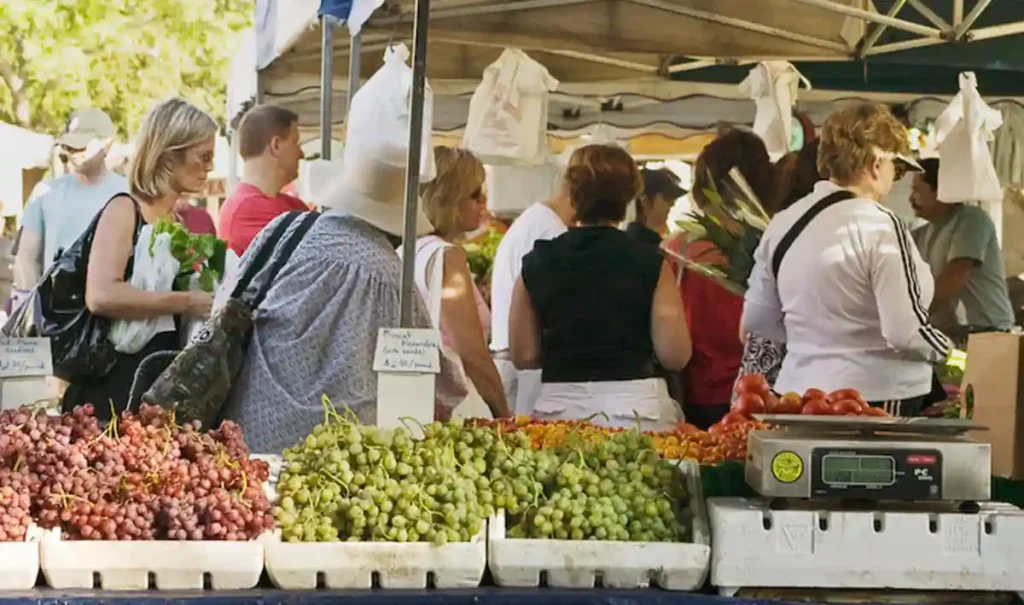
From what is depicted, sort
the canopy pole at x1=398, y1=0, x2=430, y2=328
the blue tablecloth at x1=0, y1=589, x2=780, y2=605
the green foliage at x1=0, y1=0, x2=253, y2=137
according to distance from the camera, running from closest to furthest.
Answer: the blue tablecloth at x1=0, y1=589, x2=780, y2=605, the canopy pole at x1=398, y1=0, x2=430, y2=328, the green foliage at x1=0, y1=0, x2=253, y2=137

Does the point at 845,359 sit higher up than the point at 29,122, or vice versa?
the point at 29,122

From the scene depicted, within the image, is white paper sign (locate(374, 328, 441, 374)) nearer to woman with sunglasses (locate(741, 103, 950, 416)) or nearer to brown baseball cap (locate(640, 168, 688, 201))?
woman with sunglasses (locate(741, 103, 950, 416))

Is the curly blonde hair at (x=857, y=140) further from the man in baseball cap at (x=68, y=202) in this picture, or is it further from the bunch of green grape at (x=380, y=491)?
the man in baseball cap at (x=68, y=202)

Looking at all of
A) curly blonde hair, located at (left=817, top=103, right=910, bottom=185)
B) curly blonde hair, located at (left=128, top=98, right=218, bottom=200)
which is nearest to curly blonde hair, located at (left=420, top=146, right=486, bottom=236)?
curly blonde hair, located at (left=128, top=98, right=218, bottom=200)

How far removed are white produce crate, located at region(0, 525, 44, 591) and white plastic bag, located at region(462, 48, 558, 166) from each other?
13.5 feet

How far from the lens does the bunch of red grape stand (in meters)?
2.27

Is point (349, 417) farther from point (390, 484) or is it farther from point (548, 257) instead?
point (548, 257)

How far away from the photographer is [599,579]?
7.70ft

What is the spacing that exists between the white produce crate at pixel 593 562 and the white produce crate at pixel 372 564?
0.04m

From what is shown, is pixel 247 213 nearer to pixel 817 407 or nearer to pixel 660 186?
pixel 660 186

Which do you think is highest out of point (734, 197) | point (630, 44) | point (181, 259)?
point (630, 44)

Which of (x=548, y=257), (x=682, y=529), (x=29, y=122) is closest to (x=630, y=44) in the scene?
(x=548, y=257)

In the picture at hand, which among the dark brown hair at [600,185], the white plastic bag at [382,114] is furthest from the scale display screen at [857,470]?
the dark brown hair at [600,185]

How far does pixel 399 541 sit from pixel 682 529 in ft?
1.53
